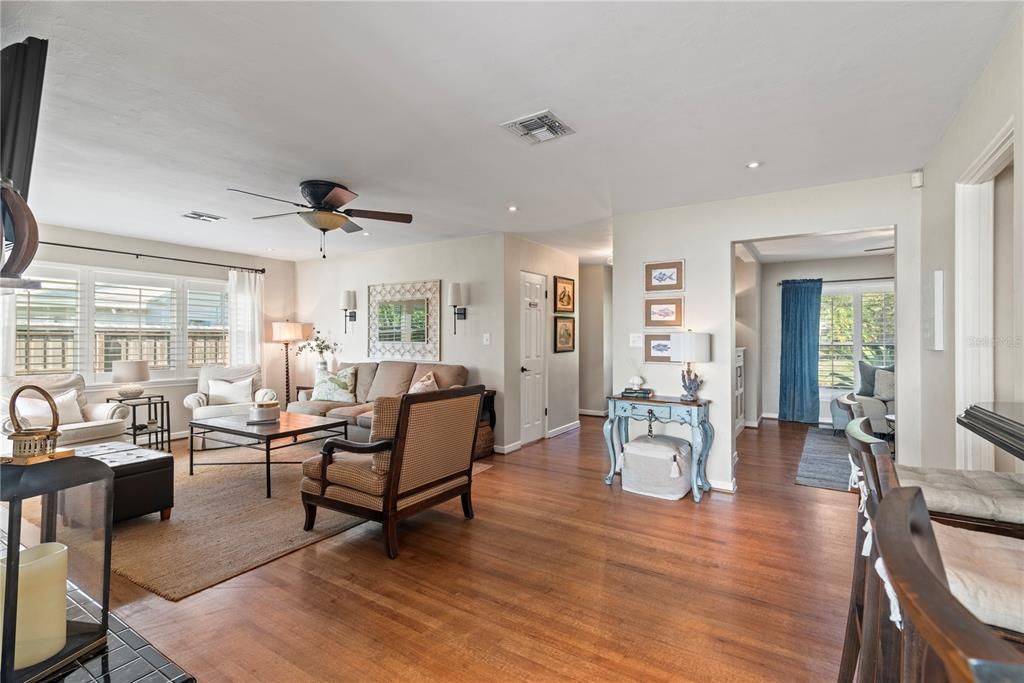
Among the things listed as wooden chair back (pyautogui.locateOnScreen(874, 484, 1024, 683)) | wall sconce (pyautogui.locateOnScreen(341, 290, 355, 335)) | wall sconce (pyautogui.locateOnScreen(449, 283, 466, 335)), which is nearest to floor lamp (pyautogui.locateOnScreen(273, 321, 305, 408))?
wall sconce (pyautogui.locateOnScreen(341, 290, 355, 335))

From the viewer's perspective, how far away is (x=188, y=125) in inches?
106

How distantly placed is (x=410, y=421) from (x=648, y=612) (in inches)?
64.4

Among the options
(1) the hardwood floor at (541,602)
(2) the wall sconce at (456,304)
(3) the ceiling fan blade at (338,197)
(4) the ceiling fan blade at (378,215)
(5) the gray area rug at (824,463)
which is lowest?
(1) the hardwood floor at (541,602)

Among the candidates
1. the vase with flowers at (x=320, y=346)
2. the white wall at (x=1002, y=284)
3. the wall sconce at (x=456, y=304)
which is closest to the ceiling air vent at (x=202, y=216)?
the wall sconce at (x=456, y=304)

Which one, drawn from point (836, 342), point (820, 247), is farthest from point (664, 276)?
point (836, 342)

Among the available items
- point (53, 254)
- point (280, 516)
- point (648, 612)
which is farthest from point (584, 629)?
point (53, 254)

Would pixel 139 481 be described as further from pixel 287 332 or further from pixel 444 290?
pixel 287 332

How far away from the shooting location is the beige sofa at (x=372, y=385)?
17.3ft

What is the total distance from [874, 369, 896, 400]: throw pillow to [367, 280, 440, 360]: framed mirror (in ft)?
18.4

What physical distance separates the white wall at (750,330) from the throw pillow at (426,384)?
15.1 feet

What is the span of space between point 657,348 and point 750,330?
383 centimetres

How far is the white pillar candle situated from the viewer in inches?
37.3

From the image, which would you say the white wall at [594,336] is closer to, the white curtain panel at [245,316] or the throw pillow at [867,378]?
the throw pillow at [867,378]

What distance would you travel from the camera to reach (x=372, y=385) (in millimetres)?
6129
